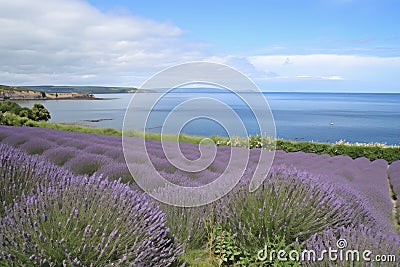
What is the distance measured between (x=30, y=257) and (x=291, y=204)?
1.87 metres

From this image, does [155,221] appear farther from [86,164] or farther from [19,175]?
[86,164]

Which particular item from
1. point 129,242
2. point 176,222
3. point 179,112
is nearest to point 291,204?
point 176,222

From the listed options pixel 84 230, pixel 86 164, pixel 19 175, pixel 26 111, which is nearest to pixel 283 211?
pixel 84 230

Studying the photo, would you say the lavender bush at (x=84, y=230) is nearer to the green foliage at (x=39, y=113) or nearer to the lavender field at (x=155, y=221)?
the lavender field at (x=155, y=221)

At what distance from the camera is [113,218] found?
80.0 inches

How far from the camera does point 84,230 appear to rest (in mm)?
1876

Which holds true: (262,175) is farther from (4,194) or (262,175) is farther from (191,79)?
(4,194)

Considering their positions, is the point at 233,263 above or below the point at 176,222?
below

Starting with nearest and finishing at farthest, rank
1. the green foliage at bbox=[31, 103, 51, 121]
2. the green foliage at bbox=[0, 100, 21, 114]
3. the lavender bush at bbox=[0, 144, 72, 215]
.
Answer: the lavender bush at bbox=[0, 144, 72, 215]
the green foliage at bbox=[0, 100, 21, 114]
the green foliage at bbox=[31, 103, 51, 121]

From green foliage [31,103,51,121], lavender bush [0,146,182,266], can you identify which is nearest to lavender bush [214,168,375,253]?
lavender bush [0,146,182,266]

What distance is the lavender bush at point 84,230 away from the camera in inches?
69.7

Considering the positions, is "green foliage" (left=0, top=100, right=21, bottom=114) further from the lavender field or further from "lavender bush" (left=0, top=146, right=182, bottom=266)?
"lavender bush" (left=0, top=146, right=182, bottom=266)

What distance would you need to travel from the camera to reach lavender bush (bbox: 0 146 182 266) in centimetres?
177

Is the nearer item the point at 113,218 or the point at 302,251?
the point at 113,218
